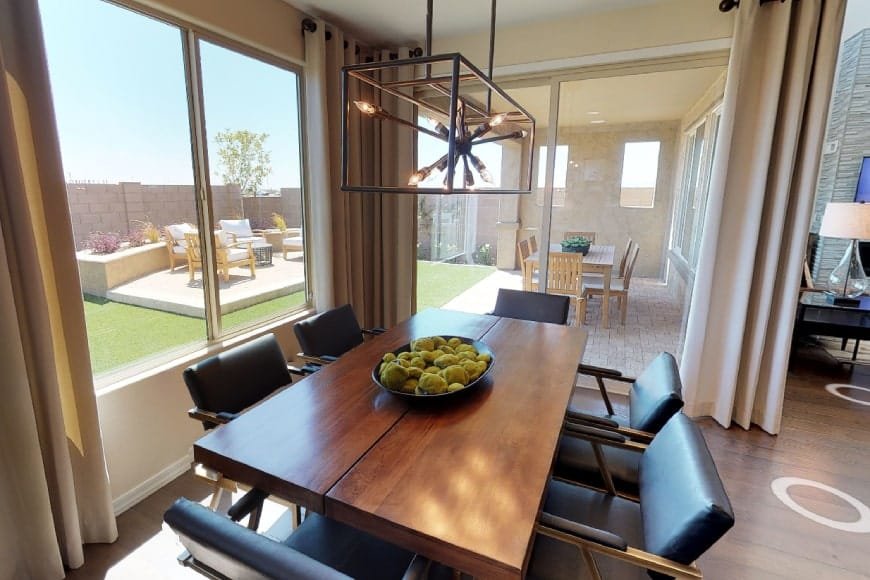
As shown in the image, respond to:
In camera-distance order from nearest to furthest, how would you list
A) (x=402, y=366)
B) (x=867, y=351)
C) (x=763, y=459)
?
(x=402, y=366), (x=763, y=459), (x=867, y=351)

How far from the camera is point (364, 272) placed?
12.3ft

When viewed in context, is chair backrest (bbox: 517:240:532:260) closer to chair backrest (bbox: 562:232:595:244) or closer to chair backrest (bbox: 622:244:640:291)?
chair backrest (bbox: 562:232:595:244)

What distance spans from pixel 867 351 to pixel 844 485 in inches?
117

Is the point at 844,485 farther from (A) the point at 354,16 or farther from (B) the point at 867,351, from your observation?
(A) the point at 354,16

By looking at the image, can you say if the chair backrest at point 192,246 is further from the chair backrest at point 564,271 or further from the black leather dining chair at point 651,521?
the chair backrest at point 564,271

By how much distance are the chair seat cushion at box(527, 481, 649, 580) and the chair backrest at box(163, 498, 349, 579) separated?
0.70m

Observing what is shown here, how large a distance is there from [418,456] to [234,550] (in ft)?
1.71

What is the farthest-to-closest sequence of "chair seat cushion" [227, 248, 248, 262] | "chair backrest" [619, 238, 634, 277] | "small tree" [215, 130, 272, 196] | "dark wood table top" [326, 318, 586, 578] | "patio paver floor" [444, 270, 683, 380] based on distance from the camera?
"chair backrest" [619, 238, 634, 277] < "patio paver floor" [444, 270, 683, 380] < "chair seat cushion" [227, 248, 248, 262] < "small tree" [215, 130, 272, 196] < "dark wood table top" [326, 318, 586, 578]

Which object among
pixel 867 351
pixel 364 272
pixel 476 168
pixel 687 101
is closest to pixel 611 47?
pixel 687 101

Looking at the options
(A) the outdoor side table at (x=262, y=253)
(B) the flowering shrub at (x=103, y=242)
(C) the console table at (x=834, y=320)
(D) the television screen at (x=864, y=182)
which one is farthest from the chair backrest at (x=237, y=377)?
(D) the television screen at (x=864, y=182)

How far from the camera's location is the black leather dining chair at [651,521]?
1023 mm

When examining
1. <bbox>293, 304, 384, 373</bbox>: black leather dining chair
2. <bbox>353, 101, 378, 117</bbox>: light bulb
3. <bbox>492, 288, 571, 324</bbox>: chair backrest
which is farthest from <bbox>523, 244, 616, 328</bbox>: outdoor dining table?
<bbox>353, 101, 378, 117</bbox>: light bulb

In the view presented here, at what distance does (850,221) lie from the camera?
3266 millimetres

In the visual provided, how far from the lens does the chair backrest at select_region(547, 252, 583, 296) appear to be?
366 cm
